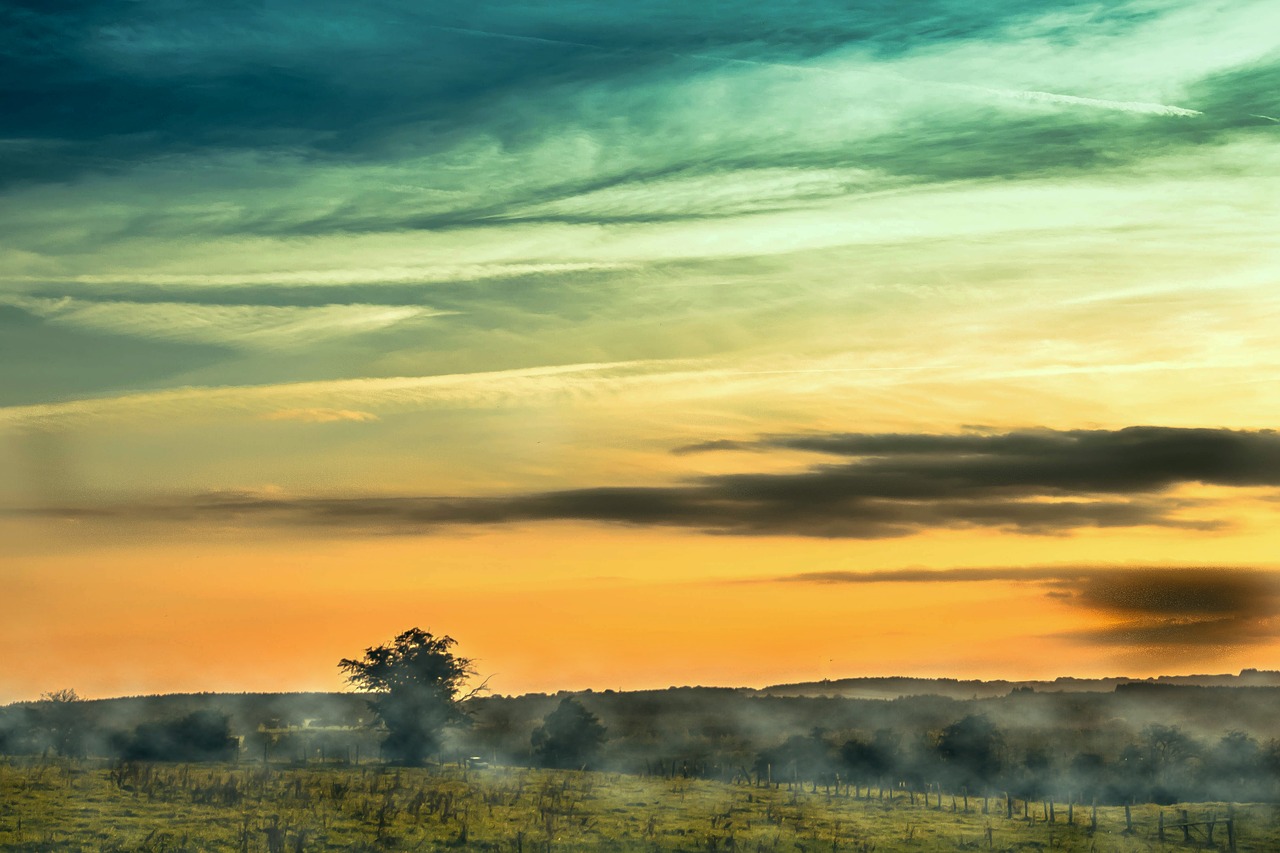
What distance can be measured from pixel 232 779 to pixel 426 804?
12.1m

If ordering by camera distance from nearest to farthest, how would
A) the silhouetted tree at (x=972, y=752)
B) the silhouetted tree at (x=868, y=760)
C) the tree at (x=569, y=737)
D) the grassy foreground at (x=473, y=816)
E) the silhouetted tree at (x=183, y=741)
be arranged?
1. the grassy foreground at (x=473, y=816)
2. the silhouetted tree at (x=183, y=741)
3. the tree at (x=569, y=737)
4. the silhouetted tree at (x=972, y=752)
5. the silhouetted tree at (x=868, y=760)

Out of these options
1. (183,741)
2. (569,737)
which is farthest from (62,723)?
(569,737)

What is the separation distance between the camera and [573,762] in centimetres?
14562

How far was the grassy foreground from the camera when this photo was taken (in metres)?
74.1

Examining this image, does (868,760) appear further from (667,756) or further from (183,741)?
(183,741)

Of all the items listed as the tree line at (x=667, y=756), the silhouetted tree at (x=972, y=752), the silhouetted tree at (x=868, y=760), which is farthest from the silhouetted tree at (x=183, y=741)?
the silhouetted tree at (x=972, y=752)

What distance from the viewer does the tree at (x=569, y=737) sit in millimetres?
144750

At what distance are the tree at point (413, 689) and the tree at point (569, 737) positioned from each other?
483 inches

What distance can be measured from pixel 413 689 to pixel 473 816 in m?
48.1

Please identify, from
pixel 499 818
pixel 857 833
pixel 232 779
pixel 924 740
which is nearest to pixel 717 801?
pixel 857 833

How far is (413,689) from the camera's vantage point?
13238cm

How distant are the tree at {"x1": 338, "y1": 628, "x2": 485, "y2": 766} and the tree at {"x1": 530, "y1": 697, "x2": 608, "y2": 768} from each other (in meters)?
12.3

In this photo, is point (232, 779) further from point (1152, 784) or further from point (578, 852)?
point (1152, 784)

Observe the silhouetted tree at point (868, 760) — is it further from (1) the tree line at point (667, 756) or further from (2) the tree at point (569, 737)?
(2) the tree at point (569, 737)
